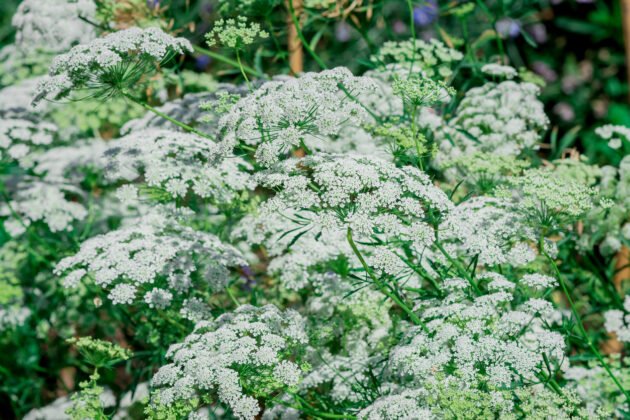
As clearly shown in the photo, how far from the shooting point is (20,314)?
448cm

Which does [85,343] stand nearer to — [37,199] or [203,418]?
[203,418]

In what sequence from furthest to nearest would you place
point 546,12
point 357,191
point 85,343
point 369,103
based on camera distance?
point 546,12 → point 369,103 → point 85,343 → point 357,191

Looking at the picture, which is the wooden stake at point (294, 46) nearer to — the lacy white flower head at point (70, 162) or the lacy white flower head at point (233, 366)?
the lacy white flower head at point (70, 162)

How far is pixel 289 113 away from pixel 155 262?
2.70 feet

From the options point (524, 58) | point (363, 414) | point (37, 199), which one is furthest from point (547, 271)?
point (524, 58)

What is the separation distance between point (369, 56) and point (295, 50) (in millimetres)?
440

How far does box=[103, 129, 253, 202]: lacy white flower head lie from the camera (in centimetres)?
332

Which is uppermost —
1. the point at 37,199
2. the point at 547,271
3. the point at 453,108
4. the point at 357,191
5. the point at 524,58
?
the point at 357,191

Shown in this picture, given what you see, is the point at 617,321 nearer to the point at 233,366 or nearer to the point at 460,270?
the point at 460,270

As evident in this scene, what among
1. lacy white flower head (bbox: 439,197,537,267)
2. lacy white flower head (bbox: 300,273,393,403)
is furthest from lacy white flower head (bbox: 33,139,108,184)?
lacy white flower head (bbox: 439,197,537,267)

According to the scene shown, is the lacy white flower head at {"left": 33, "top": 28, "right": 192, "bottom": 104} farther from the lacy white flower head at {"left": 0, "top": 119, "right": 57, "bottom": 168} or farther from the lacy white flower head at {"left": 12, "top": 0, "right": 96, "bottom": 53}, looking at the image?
the lacy white flower head at {"left": 0, "top": 119, "right": 57, "bottom": 168}

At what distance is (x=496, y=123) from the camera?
3.72 meters

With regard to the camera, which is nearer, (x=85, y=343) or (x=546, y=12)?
(x=85, y=343)

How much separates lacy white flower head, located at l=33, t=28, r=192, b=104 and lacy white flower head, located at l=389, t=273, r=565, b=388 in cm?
128
